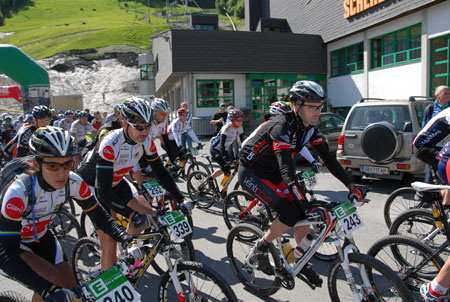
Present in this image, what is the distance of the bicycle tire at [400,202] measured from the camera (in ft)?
16.2

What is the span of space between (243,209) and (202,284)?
2.77 m

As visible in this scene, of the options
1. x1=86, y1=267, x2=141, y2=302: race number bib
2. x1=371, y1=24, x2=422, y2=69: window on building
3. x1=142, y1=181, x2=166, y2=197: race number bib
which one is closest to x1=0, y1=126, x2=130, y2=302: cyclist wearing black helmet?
x1=86, y1=267, x2=141, y2=302: race number bib

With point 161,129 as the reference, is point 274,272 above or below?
below

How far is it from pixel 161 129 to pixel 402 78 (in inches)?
598

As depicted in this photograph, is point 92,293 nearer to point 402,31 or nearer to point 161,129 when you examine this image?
point 161,129

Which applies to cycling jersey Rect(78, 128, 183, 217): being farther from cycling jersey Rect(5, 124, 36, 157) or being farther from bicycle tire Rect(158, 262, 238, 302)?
cycling jersey Rect(5, 124, 36, 157)

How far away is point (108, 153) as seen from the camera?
12.5 ft

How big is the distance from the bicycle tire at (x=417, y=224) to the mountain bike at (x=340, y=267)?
1081 millimetres

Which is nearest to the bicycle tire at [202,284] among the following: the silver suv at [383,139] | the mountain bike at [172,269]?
the mountain bike at [172,269]

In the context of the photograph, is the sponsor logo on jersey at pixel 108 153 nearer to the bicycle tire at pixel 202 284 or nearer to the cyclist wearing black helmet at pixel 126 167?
the cyclist wearing black helmet at pixel 126 167

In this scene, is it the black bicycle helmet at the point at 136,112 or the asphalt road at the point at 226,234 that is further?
the asphalt road at the point at 226,234

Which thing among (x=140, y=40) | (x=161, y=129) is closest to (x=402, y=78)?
(x=161, y=129)

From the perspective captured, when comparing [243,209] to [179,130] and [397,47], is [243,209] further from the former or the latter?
[397,47]

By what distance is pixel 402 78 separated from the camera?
18781 millimetres
